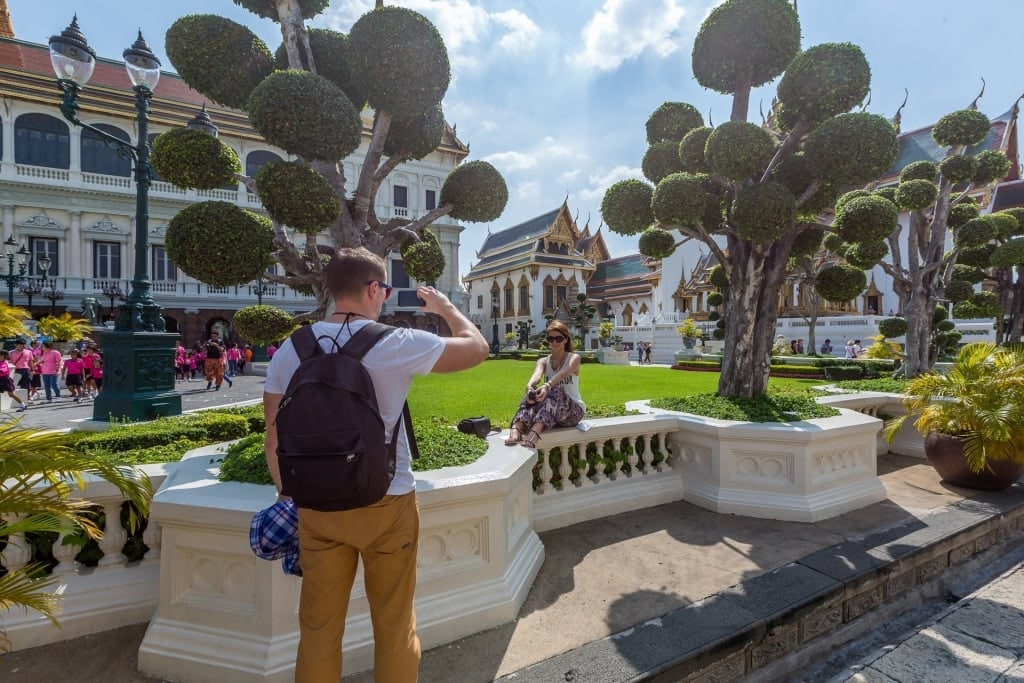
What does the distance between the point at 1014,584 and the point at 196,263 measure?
6557mm

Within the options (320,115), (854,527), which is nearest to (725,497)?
(854,527)

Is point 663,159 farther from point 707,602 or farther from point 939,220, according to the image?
point 939,220

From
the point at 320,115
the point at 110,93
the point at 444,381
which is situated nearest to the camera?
the point at 320,115

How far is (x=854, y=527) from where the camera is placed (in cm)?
414

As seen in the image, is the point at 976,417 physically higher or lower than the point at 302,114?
lower

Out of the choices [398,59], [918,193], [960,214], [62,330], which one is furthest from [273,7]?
[62,330]

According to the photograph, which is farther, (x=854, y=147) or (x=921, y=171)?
(x=921, y=171)

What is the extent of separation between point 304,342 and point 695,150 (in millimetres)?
6007

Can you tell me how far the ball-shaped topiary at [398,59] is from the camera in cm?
372

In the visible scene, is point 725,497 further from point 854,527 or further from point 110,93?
point 110,93

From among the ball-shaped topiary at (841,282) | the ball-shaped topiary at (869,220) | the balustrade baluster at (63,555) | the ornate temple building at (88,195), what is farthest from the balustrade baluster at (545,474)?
the ornate temple building at (88,195)

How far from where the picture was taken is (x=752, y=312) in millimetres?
5938

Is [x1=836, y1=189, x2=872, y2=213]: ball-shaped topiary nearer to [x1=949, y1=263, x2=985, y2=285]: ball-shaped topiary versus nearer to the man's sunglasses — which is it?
[x1=949, y1=263, x2=985, y2=285]: ball-shaped topiary

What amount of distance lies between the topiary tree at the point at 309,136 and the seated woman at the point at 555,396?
145 centimetres
